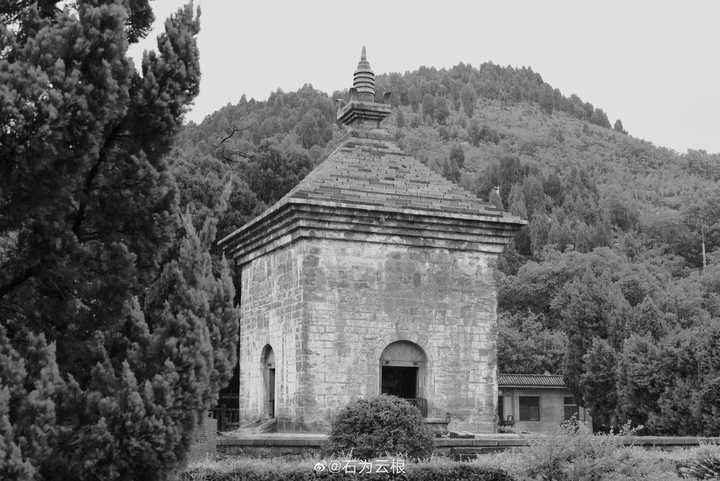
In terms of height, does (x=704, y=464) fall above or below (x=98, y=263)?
below

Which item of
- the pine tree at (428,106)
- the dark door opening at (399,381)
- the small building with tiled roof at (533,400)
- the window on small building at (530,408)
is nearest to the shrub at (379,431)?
the dark door opening at (399,381)

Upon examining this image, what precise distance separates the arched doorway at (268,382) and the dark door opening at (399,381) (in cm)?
207

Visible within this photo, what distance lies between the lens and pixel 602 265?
5706 cm

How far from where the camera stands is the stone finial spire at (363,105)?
58.0 feet

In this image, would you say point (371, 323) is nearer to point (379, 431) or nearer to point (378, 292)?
point (378, 292)

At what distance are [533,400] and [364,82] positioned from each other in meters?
27.1

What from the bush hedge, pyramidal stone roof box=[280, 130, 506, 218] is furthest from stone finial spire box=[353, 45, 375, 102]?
the bush hedge

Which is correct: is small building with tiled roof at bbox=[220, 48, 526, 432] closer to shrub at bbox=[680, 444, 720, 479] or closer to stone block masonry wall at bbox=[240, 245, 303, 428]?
stone block masonry wall at bbox=[240, 245, 303, 428]

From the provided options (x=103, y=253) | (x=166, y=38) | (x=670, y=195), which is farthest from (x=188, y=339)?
(x=670, y=195)

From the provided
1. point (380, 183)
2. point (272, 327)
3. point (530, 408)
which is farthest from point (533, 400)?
point (380, 183)

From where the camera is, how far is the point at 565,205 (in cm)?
8838

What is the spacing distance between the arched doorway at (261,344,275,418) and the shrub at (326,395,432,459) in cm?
410

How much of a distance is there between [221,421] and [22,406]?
65.6ft

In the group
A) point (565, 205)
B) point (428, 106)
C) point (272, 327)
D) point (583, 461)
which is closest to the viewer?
point (583, 461)
